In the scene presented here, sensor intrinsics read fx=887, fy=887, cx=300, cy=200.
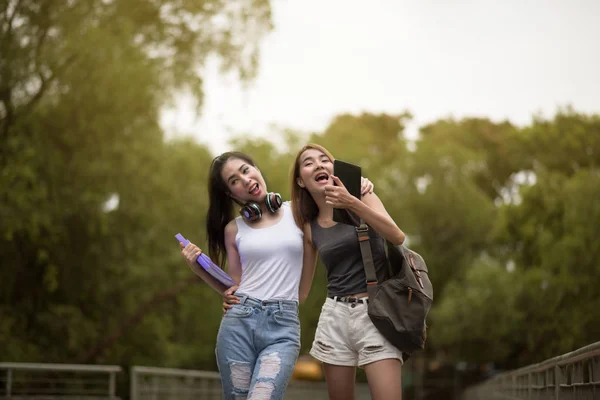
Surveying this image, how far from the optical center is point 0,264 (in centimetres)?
1841

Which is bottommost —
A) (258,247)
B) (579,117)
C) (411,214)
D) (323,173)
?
(258,247)

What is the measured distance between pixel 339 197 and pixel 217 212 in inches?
36.9

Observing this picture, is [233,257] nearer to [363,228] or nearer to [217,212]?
[217,212]

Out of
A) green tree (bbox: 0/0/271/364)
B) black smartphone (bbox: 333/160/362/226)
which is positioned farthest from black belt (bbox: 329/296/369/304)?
green tree (bbox: 0/0/271/364)

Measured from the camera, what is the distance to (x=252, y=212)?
5289 millimetres

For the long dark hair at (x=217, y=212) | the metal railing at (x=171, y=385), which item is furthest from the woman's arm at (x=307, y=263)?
the metal railing at (x=171, y=385)

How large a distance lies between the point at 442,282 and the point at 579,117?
9.98 metres

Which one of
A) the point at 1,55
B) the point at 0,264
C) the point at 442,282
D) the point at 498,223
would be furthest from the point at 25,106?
the point at 442,282

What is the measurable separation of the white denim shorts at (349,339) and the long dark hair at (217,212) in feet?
2.58

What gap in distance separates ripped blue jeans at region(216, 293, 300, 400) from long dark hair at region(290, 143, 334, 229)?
579mm

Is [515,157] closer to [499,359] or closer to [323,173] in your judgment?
[499,359]

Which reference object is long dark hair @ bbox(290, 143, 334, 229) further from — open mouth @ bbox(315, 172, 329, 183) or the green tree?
the green tree

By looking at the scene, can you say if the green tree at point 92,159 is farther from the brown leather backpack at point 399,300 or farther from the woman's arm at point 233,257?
the brown leather backpack at point 399,300

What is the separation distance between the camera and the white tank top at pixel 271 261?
5172mm
